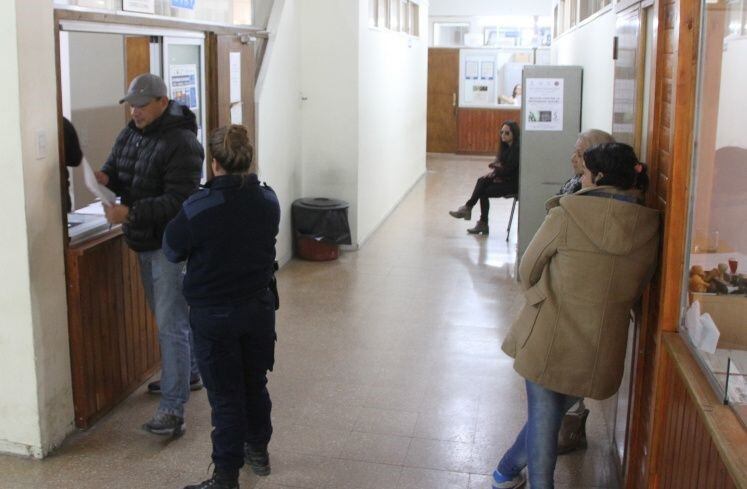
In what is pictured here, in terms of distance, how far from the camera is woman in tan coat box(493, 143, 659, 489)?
112 inches

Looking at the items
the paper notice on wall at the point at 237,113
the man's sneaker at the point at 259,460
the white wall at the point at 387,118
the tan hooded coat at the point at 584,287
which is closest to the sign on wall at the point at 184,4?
the paper notice on wall at the point at 237,113

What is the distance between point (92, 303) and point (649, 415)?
2.40m

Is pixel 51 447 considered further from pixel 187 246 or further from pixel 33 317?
pixel 187 246

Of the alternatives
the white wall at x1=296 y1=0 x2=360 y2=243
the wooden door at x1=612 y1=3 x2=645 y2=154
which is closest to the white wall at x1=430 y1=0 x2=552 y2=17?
the white wall at x1=296 y1=0 x2=360 y2=243

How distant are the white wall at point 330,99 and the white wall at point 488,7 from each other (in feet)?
29.1

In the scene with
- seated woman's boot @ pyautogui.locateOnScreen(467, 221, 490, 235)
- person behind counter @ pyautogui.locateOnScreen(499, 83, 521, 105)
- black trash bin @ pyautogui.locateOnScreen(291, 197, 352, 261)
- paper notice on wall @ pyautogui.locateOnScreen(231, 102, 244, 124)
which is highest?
person behind counter @ pyautogui.locateOnScreen(499, 83, 521, 105)

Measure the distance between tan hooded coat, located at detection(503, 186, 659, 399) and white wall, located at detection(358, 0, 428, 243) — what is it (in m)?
4.70

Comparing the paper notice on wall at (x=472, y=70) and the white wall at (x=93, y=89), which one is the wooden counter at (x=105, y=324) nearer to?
the white wall at (x=93, y=89)

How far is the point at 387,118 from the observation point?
902cm

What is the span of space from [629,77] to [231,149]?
1.79 m

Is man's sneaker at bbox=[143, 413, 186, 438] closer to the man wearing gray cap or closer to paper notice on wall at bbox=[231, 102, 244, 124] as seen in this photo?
the man wearing gray cap

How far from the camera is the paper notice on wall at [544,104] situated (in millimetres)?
6430

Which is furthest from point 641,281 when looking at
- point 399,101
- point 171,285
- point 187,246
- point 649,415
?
point 399,101

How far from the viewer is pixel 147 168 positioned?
380cm
